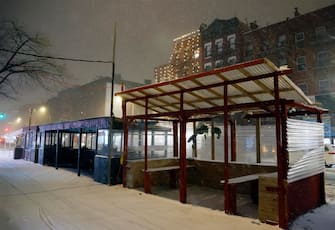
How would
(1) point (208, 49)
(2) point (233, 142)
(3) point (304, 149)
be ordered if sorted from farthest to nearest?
(1) point (208, 49)
(2) point (233, 142)
(3) point (304, 149)

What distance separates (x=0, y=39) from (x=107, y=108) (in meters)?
20.0

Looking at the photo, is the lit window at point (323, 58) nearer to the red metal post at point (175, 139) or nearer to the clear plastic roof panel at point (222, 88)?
the clear plastic roof panel at point (222, 88)

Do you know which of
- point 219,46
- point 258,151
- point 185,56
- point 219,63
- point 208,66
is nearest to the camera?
point 258,151

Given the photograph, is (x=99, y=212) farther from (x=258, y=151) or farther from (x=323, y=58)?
(x=323, y=58)

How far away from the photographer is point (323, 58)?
849 inches

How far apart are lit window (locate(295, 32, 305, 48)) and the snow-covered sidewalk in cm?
2034

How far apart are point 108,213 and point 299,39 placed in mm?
24320

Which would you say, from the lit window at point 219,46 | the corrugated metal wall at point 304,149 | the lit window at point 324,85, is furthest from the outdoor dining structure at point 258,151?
the lit window at point 219,46

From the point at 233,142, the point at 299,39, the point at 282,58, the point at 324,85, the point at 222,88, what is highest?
the point at 299,39

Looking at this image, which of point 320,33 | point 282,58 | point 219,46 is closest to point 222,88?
point 282,58

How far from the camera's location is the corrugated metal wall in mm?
5277

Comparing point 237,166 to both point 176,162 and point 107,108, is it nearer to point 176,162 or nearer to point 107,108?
point 176,162

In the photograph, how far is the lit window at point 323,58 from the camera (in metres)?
21.4

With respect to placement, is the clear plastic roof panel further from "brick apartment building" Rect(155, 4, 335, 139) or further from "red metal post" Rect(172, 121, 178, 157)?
"brick apartment building" Rect(155, 4, 335, 139)
